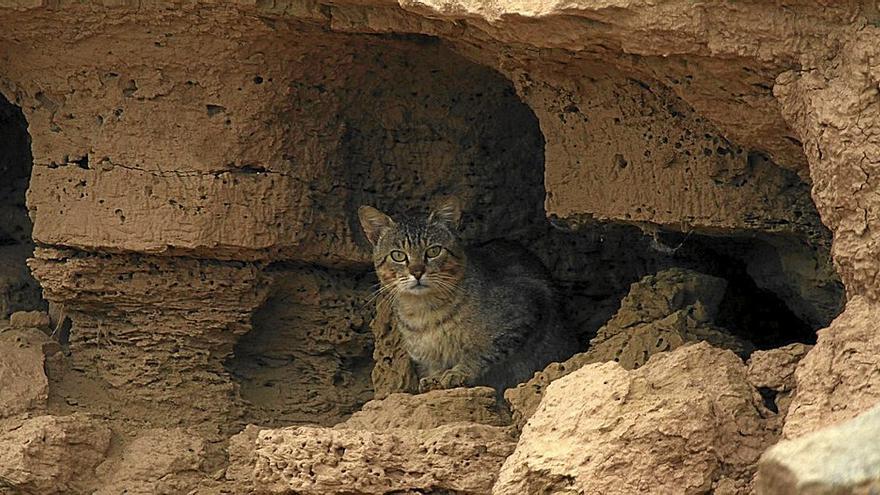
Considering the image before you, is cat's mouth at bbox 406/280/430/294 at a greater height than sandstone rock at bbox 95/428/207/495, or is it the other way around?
cat's mouth at bbox 406/280/430/294

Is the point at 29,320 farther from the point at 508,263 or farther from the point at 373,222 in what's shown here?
the point at 508,263

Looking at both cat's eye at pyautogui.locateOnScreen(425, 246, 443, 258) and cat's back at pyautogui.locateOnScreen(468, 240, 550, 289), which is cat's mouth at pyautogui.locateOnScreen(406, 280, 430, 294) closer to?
cat's eye at pyautogui.locateOnScreen(425, 246, 443, 258)

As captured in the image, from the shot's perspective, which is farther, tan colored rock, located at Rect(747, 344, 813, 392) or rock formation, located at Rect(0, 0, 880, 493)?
tan colored rock, located at Rect(747, 344, 813, 392)

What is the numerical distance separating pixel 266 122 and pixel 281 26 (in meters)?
0.56

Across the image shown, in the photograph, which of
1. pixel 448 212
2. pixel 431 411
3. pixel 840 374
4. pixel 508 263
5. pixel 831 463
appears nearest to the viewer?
pixel 831 463

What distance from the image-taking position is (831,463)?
9.79ft

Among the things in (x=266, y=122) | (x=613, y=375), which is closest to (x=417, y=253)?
(x=266, y=122)

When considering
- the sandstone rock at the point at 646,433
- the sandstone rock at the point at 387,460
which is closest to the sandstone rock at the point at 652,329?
the sandstone rock at the point at 387,460

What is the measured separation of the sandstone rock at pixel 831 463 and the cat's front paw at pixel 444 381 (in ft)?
12.0

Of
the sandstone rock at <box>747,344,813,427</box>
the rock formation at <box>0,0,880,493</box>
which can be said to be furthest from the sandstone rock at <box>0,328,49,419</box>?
the sandstone rock at <box>747,344,813,427</box>

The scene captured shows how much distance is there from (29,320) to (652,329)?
2.96 metres

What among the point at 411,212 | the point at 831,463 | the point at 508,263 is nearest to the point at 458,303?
the point at 508,263

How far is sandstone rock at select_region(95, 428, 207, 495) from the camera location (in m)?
6.25

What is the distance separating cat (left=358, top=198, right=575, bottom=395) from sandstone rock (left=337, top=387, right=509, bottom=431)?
1098 mm
